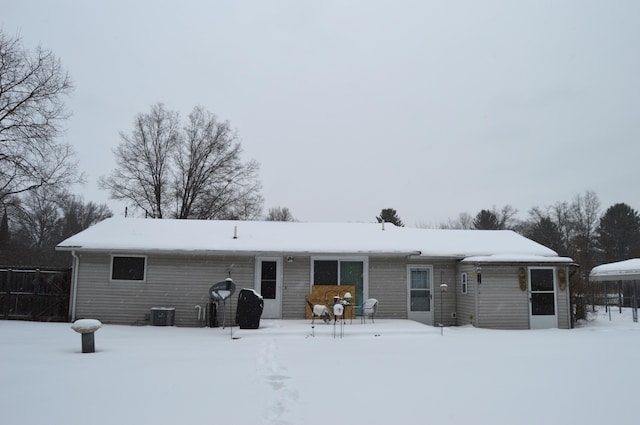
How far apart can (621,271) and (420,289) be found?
24.9ft

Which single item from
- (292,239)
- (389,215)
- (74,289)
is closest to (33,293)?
(74,289)

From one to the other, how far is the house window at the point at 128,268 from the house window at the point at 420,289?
8858 millimetres

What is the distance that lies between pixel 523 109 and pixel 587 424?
58.1 feet

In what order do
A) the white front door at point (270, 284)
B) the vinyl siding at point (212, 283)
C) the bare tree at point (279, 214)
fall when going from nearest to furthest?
the vinyl siding at point (212, 283), the white front door at point (270, 284), the bare tree at point (279, 214)

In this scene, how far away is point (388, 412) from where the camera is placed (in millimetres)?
5383

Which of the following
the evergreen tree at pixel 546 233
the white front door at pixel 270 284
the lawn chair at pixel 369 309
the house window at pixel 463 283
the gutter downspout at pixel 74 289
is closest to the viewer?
the lawn chair at pixel 369 309

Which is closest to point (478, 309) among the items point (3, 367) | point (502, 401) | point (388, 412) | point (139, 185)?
point (502, 401)

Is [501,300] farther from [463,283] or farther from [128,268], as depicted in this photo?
[128,268]

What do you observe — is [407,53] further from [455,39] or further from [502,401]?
[502,401]

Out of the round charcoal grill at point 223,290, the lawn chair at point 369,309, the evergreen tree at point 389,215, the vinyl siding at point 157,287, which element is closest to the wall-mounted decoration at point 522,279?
the lawn chair at point 369,309

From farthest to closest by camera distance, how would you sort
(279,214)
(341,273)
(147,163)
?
(279,214), (147,163), (341,273)

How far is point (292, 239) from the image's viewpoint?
16.2 metres

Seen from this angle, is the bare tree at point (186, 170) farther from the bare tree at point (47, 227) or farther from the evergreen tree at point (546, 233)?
the evergreen tree at point (546, 233)

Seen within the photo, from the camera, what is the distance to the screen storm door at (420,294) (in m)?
15.9
